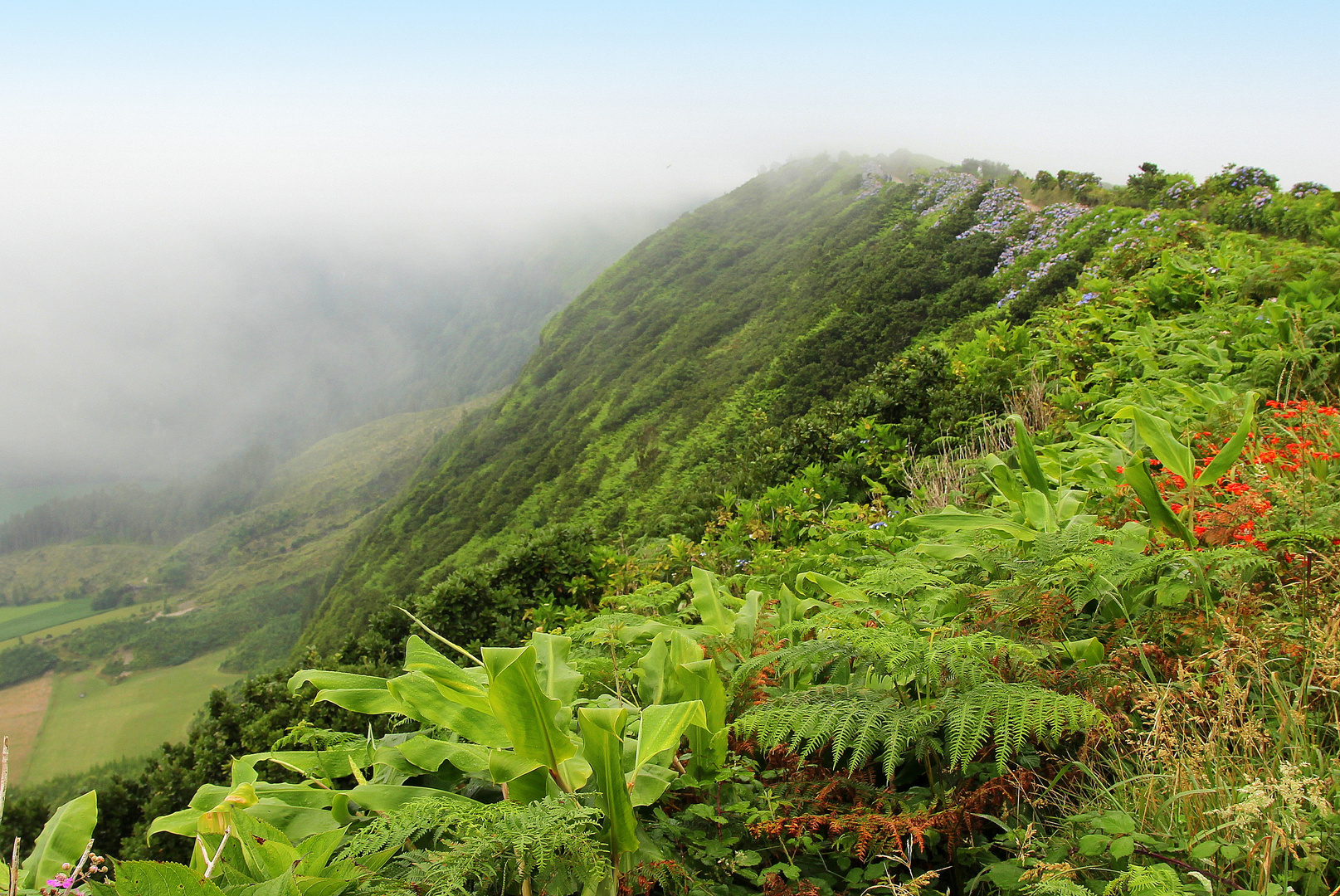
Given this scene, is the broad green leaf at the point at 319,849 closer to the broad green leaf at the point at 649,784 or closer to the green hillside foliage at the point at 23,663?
the broad green leaf at the point at 649,784

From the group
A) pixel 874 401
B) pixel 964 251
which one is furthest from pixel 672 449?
pixel 874 401

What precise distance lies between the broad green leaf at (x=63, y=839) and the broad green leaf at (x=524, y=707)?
78 cm

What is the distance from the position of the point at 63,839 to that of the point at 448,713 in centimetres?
76

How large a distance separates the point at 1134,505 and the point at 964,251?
12.7 metres

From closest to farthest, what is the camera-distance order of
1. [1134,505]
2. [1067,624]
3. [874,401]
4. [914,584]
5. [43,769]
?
[914,584]
[1067,624]
[1134,505]
[874,401]
[43,769]

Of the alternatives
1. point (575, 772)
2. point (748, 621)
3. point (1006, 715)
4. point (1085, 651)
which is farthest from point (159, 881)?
point (1085, 651)

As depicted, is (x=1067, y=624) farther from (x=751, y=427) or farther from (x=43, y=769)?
(x=43, y=769)

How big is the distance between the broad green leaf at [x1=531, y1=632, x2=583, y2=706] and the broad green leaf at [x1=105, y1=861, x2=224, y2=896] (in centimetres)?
73

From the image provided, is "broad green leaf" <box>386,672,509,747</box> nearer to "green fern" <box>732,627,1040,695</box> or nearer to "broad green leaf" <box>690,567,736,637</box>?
"green fern" <box>732,627,1040,695</box>

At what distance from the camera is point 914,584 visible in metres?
1.88

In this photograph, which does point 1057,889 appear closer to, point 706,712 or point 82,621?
point 706,712

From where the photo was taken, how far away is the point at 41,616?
101 m

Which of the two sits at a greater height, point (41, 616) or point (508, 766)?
point (508, 766)

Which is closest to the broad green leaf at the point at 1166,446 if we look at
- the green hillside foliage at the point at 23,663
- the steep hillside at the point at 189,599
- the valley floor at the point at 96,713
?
the steep hillside at the point at 189,599
